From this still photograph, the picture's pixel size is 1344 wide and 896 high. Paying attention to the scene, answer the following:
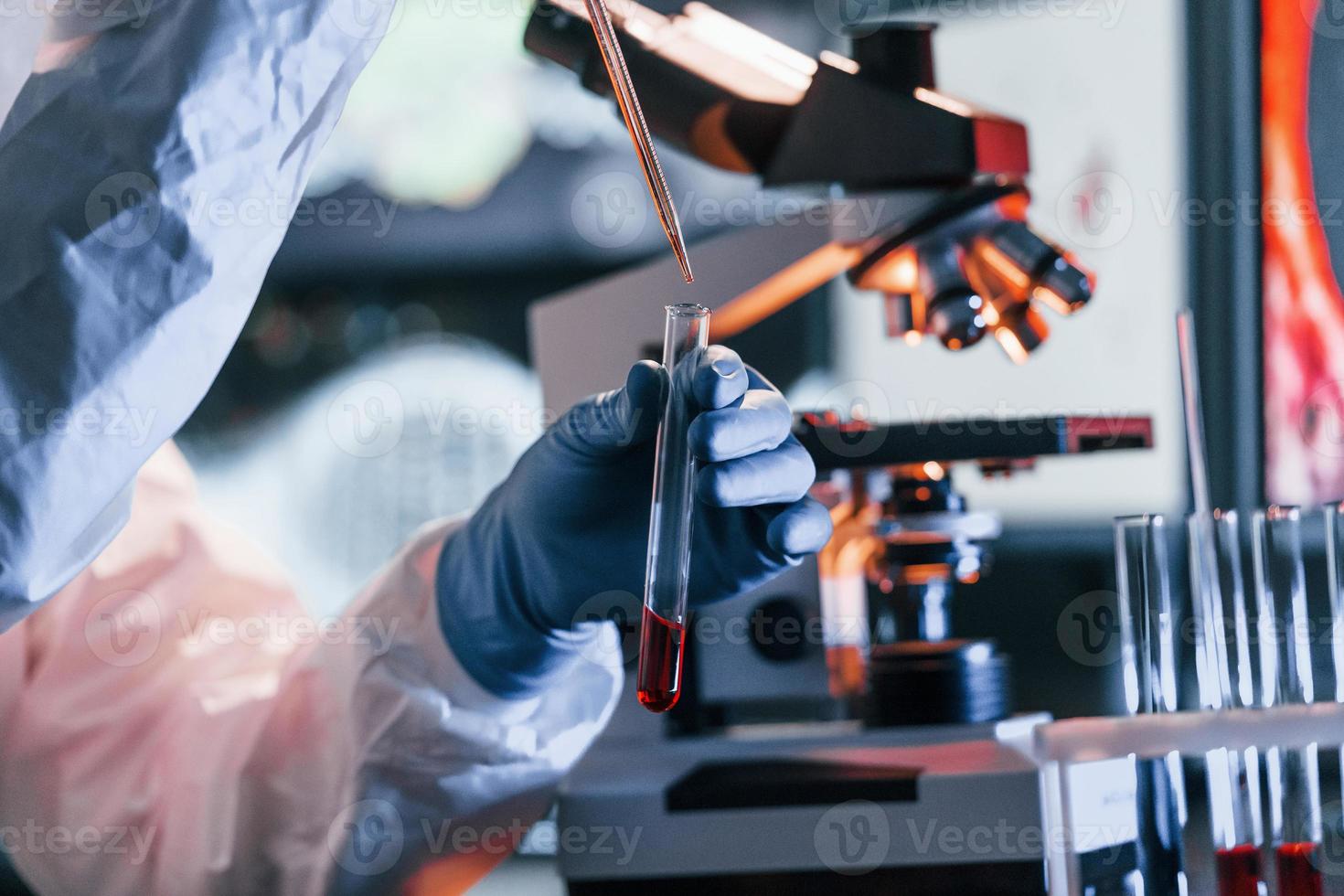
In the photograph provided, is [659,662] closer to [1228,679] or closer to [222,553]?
[1228,679]

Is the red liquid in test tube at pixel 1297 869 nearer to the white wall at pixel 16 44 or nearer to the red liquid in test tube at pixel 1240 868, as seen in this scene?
the red liquid in test tube at pixel 1240 868

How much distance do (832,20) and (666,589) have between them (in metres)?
1.58

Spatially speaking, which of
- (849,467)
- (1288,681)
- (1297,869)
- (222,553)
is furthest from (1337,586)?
(222,553)

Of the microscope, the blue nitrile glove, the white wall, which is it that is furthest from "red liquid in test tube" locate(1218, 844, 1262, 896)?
the white wall

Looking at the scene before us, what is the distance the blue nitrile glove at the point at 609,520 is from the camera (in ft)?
2.37

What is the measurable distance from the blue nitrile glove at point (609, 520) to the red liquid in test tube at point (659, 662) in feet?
0.30

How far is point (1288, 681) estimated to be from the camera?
80 cm

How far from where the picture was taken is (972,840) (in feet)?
2.83

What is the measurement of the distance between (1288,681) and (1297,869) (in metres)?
0.12

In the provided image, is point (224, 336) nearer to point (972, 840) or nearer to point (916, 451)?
point (916, 451)

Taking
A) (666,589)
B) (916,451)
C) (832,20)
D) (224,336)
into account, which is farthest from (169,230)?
(832,20)

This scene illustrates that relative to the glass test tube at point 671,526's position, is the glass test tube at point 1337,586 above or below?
below

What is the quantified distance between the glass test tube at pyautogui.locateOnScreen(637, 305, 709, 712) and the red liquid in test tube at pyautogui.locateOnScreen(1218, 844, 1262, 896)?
0.37 metres

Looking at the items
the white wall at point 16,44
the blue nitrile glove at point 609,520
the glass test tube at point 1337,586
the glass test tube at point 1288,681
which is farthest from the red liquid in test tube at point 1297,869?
the white wall at point 16,44
